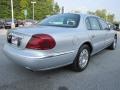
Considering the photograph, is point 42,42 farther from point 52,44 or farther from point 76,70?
point 76,70

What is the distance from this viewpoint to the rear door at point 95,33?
5089 millimetres

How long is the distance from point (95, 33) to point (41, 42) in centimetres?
206

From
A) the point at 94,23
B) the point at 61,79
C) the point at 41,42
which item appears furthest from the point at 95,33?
the point at 41,42

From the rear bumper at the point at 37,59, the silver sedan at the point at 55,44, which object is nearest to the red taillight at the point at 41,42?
the silver sedan at the point at 55,44

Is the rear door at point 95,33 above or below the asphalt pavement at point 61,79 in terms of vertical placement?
above

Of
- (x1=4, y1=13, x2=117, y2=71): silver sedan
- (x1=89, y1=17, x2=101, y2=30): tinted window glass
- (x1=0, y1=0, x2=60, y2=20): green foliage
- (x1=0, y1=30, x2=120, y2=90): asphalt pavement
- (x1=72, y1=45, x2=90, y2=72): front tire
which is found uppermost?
(x1=0, y1=0, x2=60, y2=20): green foliage

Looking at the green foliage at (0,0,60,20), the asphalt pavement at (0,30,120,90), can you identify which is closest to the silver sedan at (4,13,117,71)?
the asphalt pavement at (0,30,120,90)

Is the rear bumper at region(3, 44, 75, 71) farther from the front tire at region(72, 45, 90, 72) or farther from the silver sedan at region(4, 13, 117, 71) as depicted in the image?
the front tire at region(72, 45, 90, 72)

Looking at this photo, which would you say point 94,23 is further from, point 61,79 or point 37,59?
point 37,59

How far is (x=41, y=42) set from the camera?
3.74 metres

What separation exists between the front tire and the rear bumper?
1.49 feet

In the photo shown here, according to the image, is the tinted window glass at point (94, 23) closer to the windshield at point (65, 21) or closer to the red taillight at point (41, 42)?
the windshield at point (65, 21)

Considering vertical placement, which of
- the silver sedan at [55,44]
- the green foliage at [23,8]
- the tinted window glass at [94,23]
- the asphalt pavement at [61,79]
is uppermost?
the green foliage at [23,8]

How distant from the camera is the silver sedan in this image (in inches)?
148
